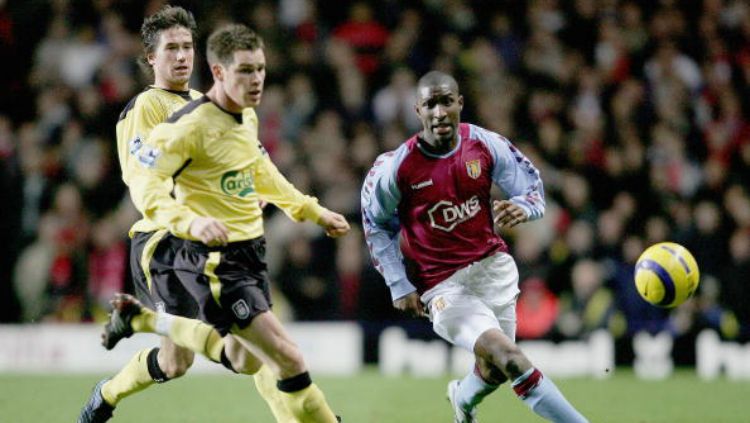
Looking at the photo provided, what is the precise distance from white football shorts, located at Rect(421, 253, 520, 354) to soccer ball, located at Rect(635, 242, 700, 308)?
80 cm

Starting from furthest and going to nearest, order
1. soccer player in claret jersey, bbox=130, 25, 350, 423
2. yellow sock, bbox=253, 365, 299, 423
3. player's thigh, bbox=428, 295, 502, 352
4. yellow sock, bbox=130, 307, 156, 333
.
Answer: player's thigh, bbox=428, 295, 502, 352, yellow sock, bbox=253, 365, 299, 423, yellow sock, bbox=130, 307, 156, 333, soccer player in claret jersey, bbox=130, 25, 350, 423

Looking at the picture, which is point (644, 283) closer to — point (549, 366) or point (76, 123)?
point (549, 366)

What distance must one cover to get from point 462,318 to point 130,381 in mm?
1960

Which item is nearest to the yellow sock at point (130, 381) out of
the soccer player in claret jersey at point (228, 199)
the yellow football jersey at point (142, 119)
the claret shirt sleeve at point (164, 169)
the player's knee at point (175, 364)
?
the player's knee at point (175, 364)

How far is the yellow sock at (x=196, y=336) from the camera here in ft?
20.7

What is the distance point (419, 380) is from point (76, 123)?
4.88m

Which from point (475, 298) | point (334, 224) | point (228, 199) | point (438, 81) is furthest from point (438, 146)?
point (228, 199)

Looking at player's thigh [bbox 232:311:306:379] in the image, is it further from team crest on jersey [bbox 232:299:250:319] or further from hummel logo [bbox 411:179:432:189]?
hummel logo [bbox 411:179:432:189]

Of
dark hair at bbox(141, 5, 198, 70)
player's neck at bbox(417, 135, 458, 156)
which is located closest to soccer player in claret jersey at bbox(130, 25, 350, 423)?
dark hair at bbox(141, 5, 198, 70)

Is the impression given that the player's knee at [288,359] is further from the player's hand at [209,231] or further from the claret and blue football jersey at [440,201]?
the claret and blue football jersey at [440,201]

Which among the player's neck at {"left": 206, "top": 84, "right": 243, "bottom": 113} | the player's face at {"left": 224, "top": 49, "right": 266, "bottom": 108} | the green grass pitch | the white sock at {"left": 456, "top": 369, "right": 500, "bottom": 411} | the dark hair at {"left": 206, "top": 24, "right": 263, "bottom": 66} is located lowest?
the green grass pitch

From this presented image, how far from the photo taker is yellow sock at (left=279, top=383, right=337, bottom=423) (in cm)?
605

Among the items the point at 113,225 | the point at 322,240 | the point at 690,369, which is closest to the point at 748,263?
the point at 690,369

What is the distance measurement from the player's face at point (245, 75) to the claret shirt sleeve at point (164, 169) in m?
0.29
